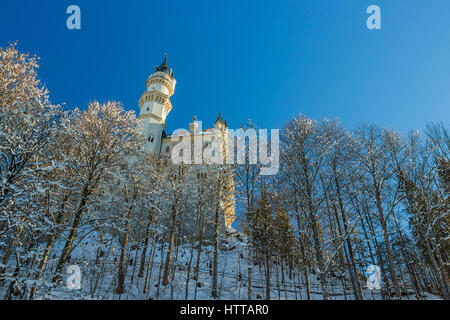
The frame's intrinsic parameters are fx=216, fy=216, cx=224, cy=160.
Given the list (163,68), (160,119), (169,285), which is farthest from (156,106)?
(169,285)

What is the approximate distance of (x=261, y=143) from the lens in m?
14.8

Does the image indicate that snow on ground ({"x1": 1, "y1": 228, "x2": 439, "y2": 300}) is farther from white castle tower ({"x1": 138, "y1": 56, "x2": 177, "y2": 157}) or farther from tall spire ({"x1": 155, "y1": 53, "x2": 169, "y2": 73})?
tall spire ({"x1": 155, "y1": 53, "x2": 169, "y2": 73})

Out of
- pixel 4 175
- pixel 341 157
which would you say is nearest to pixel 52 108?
pixel 4 175

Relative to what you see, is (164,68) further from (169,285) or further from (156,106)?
(169,285)

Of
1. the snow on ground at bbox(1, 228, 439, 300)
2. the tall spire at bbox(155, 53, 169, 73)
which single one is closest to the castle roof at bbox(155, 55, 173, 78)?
the tall spire at bbox(155, 53, 169, 73)

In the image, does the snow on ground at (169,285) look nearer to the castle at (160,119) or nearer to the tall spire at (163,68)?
the castle at (160,119)

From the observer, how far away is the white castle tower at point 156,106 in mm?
41750

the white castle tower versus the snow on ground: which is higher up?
the white castle tower

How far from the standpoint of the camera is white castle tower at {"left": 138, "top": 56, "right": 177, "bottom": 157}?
4175 cm

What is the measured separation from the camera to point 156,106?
45.2m

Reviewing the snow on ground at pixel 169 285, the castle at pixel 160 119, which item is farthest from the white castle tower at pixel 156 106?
the snow on ground at pixel 169 285
